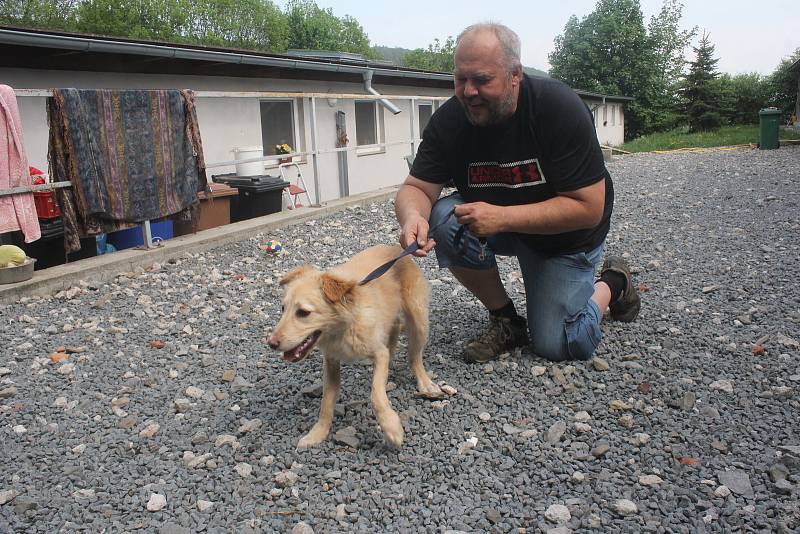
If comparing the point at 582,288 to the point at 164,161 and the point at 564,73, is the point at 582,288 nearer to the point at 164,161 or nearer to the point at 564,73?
the point at 164,161

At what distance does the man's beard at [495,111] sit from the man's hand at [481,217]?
0.50 metres

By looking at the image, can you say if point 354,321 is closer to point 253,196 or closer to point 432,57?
point 253,196

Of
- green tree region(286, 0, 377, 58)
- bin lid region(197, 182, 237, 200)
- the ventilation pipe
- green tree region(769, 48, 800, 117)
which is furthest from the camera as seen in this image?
green tree region(286, 0, 377, 58)

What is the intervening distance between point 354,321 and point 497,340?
52.6 inches

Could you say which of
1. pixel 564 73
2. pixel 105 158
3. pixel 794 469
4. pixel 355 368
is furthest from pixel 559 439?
pixel 564 73

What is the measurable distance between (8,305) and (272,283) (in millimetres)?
2328

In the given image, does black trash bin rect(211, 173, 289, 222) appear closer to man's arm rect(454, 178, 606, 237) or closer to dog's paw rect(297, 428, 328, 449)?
man's arm rect(454, 178, 606, 237)

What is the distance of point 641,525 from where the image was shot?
2.39m

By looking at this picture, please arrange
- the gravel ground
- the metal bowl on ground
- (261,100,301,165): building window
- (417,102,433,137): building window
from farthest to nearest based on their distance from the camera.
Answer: (417,102,433,137): building window → (261,100,301,165): building window → the metal bowl on ground → the gravel ground

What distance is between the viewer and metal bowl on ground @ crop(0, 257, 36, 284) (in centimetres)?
573

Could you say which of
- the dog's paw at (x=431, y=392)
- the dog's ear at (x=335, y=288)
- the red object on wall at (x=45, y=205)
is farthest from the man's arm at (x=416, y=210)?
the red object on wall at (x=45, y=205)

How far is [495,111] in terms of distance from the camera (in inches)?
136

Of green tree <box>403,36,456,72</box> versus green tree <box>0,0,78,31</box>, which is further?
green tree <box>403,36,456,72</box>

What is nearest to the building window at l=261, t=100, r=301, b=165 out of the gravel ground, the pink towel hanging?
the pink towel hanging
